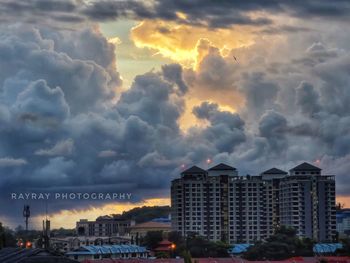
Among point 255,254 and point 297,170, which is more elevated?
point 297,170

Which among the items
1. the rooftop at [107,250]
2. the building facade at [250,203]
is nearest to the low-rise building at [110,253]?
Result: the rooftop at [107,250]

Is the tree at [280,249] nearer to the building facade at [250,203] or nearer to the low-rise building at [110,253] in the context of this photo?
the low-rise building at [110,253]

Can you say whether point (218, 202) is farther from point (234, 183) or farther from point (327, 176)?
point (327, 176)

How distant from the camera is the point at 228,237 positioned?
185750mm

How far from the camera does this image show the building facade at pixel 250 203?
599 feet

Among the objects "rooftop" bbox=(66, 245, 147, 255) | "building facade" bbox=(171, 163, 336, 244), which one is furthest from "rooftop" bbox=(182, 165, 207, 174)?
"rooftop" bbox=(66, 245, 147, 255)

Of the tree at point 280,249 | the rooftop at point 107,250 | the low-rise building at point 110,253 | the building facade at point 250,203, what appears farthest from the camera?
the building facade at point 250,203

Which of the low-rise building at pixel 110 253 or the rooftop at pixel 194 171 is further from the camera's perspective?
the rooftop at pixel 194 171

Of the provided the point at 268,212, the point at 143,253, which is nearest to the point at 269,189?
the point at 268,212

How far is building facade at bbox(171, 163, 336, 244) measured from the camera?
182500 mm

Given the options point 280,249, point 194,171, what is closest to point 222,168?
point 194,171

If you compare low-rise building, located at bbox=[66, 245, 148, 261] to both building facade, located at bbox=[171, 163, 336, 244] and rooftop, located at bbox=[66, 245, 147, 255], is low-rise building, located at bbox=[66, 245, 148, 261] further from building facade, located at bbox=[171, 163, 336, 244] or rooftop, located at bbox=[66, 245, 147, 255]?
building facade, located at bbox=[171, 163, 336, 244]

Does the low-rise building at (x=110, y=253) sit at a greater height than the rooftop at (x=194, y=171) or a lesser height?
lesser

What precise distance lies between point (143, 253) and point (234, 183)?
45.2 m
